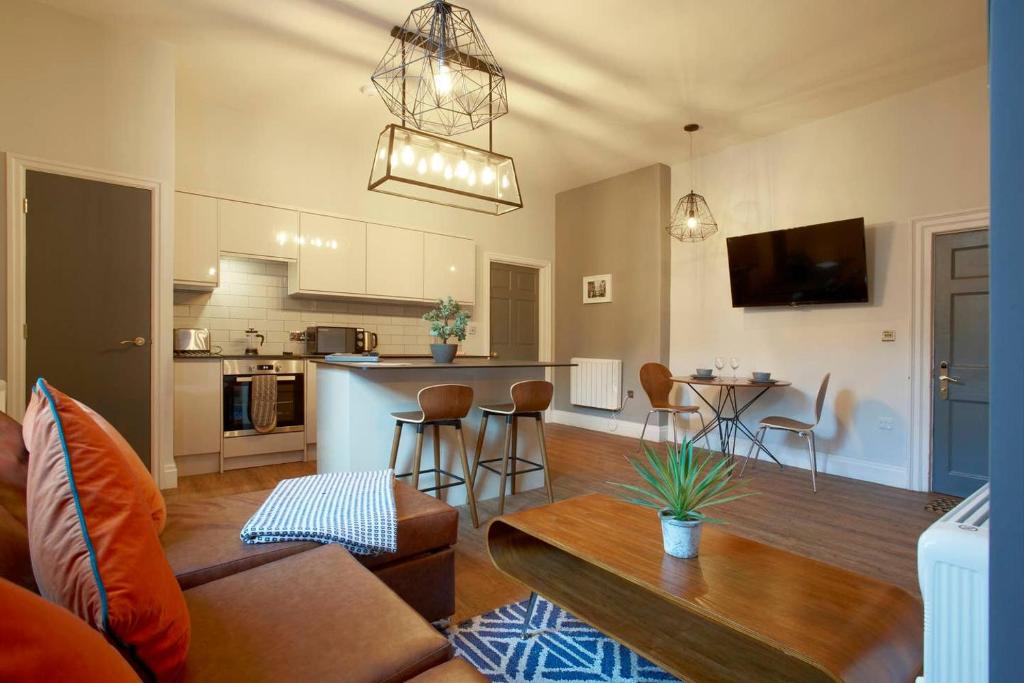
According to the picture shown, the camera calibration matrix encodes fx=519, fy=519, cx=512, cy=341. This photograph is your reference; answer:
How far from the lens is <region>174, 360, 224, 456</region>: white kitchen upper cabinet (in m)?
3.95

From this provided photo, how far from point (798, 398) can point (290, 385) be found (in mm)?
4454

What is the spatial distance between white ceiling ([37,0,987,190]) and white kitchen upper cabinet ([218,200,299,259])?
0.89 metres

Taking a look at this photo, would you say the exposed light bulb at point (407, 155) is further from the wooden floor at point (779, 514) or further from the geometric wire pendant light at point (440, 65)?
the wooden floor at point (779, 514)

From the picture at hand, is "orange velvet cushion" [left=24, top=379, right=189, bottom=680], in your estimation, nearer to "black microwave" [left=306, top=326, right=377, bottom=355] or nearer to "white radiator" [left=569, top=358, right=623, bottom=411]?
"black microwave" [left=306, top=326, right=377, bottom=355]

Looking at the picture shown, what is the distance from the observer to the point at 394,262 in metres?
5.27

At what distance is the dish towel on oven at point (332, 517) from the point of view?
1566 millimetres

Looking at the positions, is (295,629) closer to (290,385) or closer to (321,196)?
(290,385)

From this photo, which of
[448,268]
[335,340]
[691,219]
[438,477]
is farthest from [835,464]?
[335,340]

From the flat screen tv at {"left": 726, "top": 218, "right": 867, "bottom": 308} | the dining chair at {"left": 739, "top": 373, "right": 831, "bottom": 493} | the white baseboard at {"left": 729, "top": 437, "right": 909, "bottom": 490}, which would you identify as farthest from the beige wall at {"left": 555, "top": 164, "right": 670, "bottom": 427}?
the dining chair at {"left": 739, "top": 373, "right": 831, "bottom": 493}

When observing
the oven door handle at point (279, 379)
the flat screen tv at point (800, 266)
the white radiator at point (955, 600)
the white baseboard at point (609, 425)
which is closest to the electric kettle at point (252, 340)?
the oven door handle at point (279, 379)

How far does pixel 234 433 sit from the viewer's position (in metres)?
4.19

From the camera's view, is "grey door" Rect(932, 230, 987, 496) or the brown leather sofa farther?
"grey door" Rect(932, 230, 987, 496)

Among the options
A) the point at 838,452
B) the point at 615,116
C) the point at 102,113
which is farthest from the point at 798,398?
the point at 102,113

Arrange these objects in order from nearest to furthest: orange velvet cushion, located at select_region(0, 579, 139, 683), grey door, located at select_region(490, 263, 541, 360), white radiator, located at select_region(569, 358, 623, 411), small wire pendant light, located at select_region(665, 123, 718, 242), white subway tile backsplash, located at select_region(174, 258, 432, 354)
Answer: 1. orange velvet cushion, located at select_region(0, 579, 139, 683)
2. white subway tile backsplash, located at select_region(174, 258, 432, 354)
3. small wire pendant light, located at select_region(665, 123, 718, 242)
4. white radiator, located at select_region(569, 358, 623, 411)
5. grey door, located at select_region(490, 263, 541, 360)
